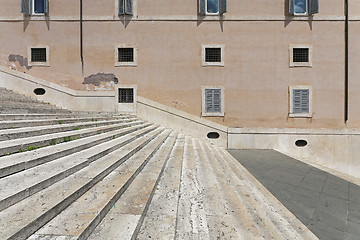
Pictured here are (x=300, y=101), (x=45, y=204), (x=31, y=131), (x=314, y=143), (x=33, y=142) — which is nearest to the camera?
(x=45, y=204)

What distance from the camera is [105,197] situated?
197cm

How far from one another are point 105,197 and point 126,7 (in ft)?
34.2

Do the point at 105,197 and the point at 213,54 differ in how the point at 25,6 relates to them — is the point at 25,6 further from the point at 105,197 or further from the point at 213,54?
the point at 105,197

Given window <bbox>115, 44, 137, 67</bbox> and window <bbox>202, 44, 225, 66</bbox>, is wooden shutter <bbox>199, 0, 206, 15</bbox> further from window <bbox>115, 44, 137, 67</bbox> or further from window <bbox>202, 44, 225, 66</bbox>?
window <bbox>115, 44, 137, 67</bbox>

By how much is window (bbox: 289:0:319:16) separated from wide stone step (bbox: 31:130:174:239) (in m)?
10.8

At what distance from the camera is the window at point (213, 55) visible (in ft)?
31.7

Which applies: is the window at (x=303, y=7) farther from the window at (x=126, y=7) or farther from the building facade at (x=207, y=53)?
the window at (x=126, y=7)

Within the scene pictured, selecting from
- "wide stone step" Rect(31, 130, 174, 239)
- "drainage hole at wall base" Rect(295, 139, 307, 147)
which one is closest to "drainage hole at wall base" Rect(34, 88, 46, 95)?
"wide stone step" Rect(31, 130, 174, 239)

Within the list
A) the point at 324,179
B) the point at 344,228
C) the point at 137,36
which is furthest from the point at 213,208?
the point at 137,36

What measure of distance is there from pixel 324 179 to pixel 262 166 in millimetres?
1563

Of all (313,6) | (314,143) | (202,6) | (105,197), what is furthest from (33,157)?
(313,6)

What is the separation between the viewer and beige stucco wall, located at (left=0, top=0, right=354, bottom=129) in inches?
374

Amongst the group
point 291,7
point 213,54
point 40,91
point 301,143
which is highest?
point 291,7

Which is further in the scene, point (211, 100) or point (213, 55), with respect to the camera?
point (213, 55)
